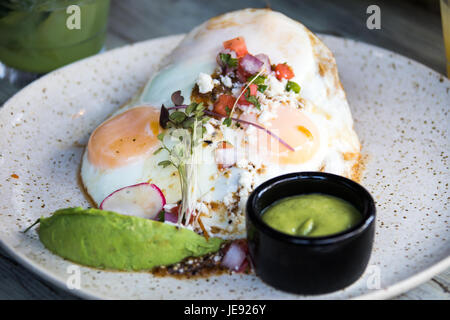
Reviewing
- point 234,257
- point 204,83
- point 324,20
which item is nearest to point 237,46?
point 204,83

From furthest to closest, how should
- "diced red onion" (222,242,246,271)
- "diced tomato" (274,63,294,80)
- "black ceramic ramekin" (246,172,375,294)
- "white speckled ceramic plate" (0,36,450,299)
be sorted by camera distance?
"diced tomato" (274,63,294,80) → "diced red onion" (222,242,246,271) → "white speckled ceramic plate" (0,36,450,299) → "black ceramic ramekin" (246,172,375,294)

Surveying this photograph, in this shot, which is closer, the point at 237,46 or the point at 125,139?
the point at 125,139

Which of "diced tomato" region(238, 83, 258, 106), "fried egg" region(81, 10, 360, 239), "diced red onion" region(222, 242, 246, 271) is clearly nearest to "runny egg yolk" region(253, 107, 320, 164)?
"fried egg" region(81, 10, 360, 239)

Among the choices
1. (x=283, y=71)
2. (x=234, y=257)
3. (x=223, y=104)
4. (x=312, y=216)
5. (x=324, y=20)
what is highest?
(x=283, y=71)

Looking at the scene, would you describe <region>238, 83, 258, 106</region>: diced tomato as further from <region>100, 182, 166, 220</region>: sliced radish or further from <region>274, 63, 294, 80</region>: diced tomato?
<region>100, 182, 166, 220</region>: sliced radish

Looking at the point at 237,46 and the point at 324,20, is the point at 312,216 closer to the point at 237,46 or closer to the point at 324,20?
the point at 237,46

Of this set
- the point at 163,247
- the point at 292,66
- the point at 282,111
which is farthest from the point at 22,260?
the point at 292,66

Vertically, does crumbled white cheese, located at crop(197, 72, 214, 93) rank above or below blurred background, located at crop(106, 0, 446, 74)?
above
